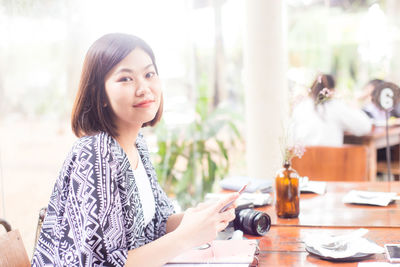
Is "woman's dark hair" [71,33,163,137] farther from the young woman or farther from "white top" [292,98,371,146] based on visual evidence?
"white top" [292,98,371,146]

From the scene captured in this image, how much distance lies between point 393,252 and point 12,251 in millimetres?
1193

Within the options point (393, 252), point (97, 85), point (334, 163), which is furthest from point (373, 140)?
point (97, 85)

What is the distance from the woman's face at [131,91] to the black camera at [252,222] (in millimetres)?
562

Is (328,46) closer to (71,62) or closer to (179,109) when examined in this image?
(179,109)

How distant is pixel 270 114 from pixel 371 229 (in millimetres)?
2145

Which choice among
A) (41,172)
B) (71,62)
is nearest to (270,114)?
(71,62)

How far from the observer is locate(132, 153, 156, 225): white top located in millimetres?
1677

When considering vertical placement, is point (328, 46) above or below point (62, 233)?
above

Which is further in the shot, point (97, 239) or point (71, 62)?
point (71, 62)

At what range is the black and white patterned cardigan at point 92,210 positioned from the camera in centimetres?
130

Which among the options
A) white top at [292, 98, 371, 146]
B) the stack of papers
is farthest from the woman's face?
white top at [292, 98, 371, 146]

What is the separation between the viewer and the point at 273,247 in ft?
5.46

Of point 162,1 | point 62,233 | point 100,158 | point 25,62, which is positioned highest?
point 162,1

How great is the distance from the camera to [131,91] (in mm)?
1496
